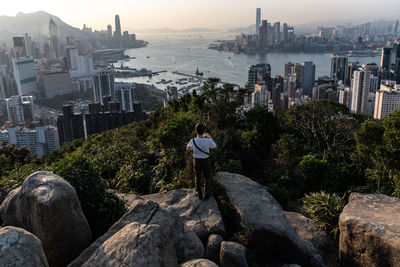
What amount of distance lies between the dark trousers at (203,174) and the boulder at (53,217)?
839 millimetres

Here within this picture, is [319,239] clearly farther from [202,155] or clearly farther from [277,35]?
[277,35]

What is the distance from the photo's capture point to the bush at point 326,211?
2738mm

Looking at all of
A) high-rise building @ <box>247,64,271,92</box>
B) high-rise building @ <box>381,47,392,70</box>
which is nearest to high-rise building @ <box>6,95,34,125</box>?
high-rise building @ <box>247,64,271,92</box>

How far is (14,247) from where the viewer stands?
1.50 m

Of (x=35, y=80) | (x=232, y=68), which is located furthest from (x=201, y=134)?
(x=35, y=80)

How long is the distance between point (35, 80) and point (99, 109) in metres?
30.2

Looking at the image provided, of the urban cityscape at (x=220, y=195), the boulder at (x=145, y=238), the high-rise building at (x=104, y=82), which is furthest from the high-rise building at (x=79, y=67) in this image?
the boulder at (x=145, y=238)

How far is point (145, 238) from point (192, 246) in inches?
18.0


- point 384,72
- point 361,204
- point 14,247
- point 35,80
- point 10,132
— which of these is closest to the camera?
point 14,247

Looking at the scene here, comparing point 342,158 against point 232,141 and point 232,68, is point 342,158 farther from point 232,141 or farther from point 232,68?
point 232,68

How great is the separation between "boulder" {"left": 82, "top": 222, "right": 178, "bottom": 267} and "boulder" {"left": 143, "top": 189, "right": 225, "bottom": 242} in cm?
43

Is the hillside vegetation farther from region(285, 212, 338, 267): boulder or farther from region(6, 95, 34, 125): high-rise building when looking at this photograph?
region(6, 95, 34, 125): high-rise building

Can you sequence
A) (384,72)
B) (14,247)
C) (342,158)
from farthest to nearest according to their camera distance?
(384,72), (342,158), (14,247)

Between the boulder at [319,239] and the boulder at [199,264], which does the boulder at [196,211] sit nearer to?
the boulder at [199,264]
